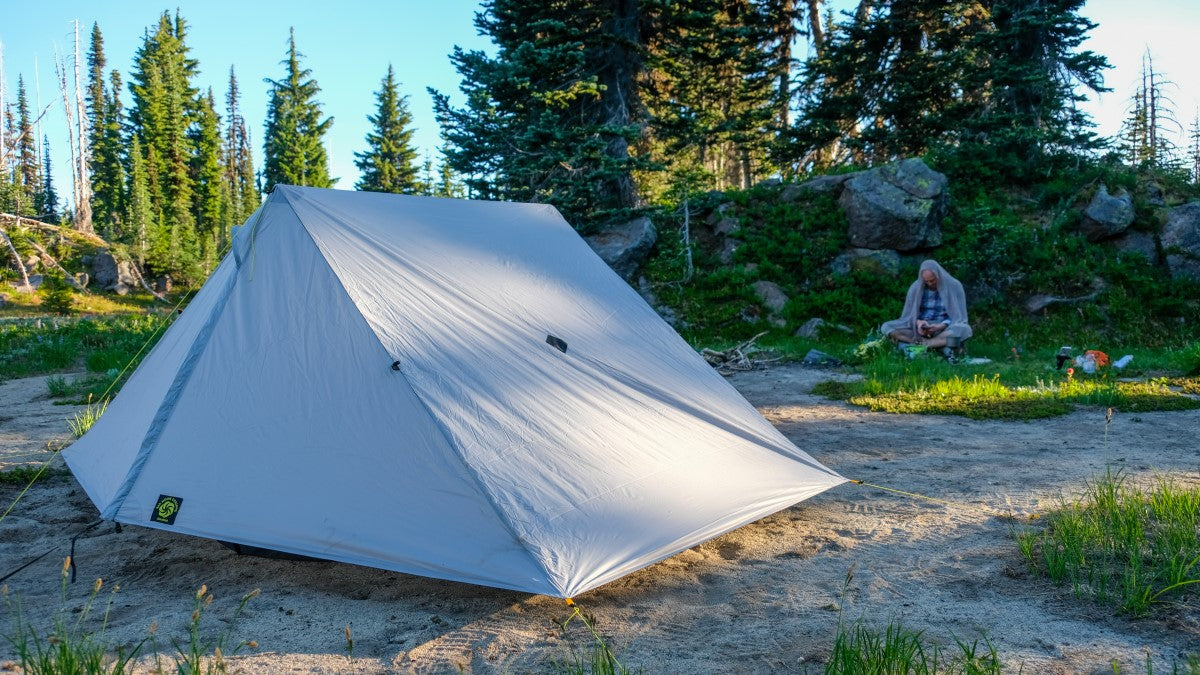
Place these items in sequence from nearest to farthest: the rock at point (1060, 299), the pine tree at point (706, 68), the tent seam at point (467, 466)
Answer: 1. the tent seam at point (467, 466)
2. the rock at point (1060, 299)
3. the pine tree at point (706, 68)

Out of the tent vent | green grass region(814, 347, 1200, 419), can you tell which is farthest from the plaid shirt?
the tent vent

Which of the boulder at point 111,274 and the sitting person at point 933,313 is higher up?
the boulder at point 111,274

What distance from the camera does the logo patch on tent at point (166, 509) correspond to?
313 cm

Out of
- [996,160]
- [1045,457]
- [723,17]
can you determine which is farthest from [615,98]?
[1045,457]

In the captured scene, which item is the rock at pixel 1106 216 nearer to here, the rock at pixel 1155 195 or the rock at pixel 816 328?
the rock at pixel 1155 195

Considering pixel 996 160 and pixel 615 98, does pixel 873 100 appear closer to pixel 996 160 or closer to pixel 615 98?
pixel 996 160

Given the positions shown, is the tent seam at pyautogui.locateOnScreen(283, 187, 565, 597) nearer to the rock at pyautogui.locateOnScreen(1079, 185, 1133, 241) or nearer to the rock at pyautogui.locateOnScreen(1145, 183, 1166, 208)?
the rock at pyautogui.locateOnScreen(1079, 185, 1133, 241)

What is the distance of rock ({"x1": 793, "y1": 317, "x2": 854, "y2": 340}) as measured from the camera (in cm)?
1076

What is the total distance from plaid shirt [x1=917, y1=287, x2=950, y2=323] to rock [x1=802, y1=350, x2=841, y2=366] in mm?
1205

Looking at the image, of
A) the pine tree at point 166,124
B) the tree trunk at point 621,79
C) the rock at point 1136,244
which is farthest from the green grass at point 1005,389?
the pine tree at point 166,124

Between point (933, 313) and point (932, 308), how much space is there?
64 mm

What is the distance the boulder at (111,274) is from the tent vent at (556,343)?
29.2m

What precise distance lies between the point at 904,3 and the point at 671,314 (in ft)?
24.5

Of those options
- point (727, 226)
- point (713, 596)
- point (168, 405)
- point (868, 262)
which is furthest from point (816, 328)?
point (168, 405)
